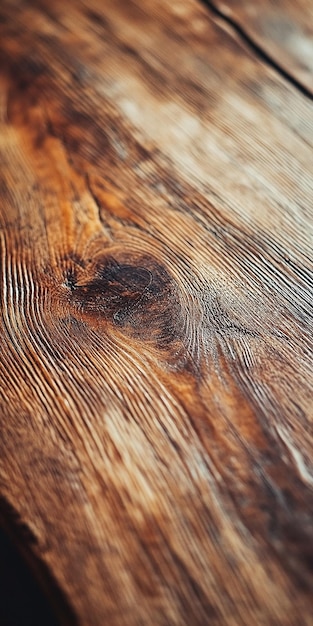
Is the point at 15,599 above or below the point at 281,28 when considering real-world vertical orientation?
below

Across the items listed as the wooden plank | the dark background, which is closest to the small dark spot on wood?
the dark background

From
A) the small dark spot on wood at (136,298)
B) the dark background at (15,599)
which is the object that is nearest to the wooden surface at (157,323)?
the small dark spot on wood at (136,298)

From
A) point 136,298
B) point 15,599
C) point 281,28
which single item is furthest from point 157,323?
point 281,28

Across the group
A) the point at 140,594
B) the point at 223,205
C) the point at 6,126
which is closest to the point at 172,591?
the point at 140,594

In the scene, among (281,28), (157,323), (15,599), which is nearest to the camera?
(157,323)

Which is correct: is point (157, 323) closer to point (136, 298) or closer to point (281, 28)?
point (136, 298)

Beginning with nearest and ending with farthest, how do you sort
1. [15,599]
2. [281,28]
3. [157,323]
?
[157,323] < [15,599] < [281,28]

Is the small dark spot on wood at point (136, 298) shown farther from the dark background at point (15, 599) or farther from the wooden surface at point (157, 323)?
the dark background at point (15, 599)

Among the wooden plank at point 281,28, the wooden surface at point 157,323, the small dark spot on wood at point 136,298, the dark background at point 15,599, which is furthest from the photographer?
the wooden plank at point 281,28
